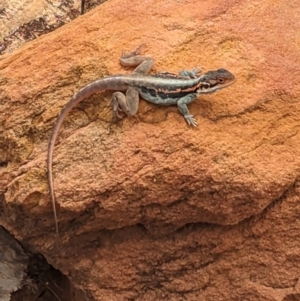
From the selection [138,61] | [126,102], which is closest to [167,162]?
[126,102]

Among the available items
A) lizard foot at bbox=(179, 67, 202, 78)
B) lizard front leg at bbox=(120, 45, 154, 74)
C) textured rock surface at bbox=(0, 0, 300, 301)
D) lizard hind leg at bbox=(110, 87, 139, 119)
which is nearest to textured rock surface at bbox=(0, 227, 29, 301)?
textured rock surface at bbox=(0, 0, 300, 301)

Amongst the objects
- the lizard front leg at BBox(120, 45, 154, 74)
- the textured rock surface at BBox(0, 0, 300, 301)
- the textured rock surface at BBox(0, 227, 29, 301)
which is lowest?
the textured rock surface at BBox(0, 227, 29, 301)

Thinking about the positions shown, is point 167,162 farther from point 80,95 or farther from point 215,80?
point 80,95

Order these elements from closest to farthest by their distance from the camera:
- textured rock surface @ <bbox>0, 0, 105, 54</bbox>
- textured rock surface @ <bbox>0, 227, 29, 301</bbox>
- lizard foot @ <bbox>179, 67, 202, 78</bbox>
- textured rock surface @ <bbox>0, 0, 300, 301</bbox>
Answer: textured rock surface @ <bbox>0, 0, 300, 301</bbox>
lizard foot @ <bbox>179, 67, 202, 78</bbox>
textured rock surface @ <bbox>0, 227, 29, 301</bbox>
textured rock surface @ <bbox>0, 0, 105, 54</bbox>

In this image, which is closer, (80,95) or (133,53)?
(80,95)

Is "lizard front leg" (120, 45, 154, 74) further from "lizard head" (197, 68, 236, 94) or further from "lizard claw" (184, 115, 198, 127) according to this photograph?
"lizard claw" (184, 115, 198, 127)

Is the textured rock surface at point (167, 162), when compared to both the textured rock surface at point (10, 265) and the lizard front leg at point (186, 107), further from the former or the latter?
the textured rock surface at point (10, 265)

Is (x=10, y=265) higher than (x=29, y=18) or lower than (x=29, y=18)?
lower
